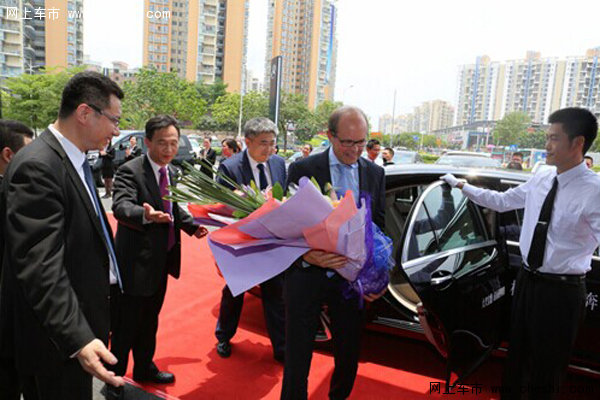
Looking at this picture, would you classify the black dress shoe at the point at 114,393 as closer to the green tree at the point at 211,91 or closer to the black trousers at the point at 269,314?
the black trousers at the point at 269,314

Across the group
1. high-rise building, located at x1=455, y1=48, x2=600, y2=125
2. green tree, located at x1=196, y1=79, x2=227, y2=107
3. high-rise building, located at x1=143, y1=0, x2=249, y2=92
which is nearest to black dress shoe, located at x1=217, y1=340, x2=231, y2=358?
green tree, located at x1=196, y1=79, x2=227, y2=107

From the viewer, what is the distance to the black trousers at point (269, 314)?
126 inches

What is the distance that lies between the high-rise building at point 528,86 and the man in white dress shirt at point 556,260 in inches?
3243

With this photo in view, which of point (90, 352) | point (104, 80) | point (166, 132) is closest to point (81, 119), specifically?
point (104, 80)

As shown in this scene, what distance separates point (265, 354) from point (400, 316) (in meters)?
1.08

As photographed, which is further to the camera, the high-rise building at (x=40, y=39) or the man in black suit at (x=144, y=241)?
the high-rise building at (x=40, y=39)

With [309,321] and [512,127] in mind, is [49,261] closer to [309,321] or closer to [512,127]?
[309,321]

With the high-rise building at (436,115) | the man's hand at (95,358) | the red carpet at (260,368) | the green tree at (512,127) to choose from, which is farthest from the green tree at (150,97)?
the high-rise building at (436,115)

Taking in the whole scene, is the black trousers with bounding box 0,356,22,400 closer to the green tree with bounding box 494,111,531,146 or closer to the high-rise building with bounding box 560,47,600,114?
the green tree with bounding box 494,111,531,146

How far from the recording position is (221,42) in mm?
79062

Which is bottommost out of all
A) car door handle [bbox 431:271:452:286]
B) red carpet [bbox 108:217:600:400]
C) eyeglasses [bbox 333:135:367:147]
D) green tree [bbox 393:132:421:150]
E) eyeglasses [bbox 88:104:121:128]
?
red carpet [bbox 108:217:600:400]

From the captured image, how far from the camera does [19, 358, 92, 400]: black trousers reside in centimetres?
152

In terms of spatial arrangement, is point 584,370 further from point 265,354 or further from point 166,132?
point 166,132

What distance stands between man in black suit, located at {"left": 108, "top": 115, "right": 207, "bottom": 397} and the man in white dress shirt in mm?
1991
